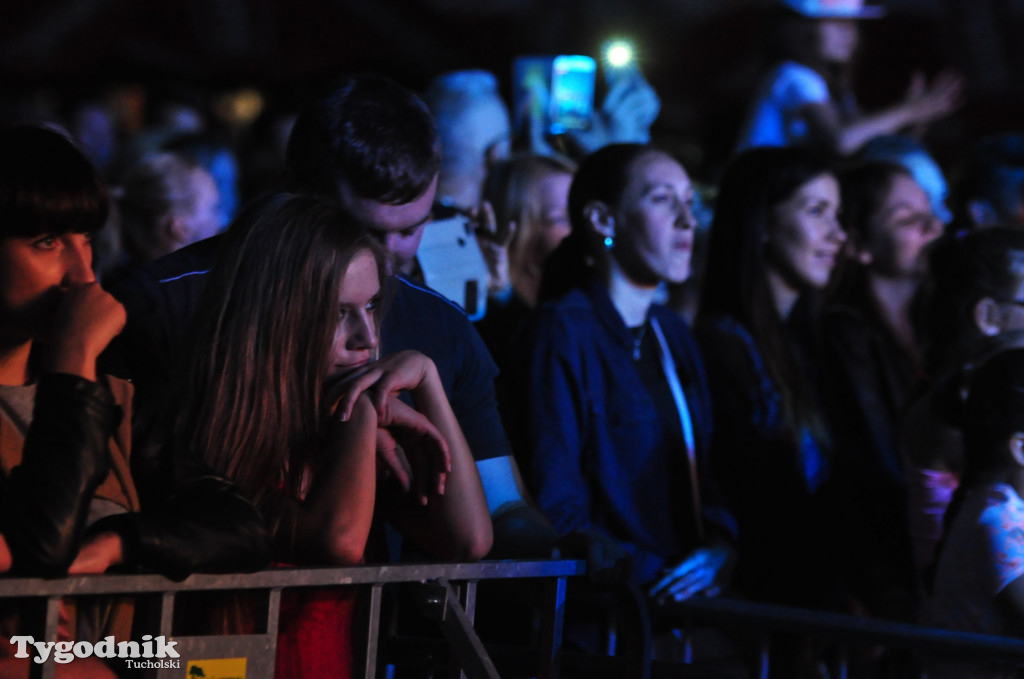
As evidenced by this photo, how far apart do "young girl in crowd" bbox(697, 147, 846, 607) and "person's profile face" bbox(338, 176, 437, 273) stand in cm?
152

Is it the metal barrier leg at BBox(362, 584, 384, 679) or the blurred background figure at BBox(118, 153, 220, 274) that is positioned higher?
the blurred background figure at BBox(118, 153, 220, 274)

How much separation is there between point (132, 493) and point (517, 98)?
3.87 m

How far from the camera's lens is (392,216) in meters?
3.10

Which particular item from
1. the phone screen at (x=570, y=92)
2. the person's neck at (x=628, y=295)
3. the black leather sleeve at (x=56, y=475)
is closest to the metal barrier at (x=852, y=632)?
the person's neck at (x=628, y=295)

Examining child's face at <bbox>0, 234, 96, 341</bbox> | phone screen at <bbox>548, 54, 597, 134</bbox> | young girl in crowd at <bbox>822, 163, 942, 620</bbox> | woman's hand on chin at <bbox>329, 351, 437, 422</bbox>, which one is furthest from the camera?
phone screen at <bbox>548, 54, 597, 134</bbox>

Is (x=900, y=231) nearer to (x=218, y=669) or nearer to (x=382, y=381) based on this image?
(x=382, y=381)

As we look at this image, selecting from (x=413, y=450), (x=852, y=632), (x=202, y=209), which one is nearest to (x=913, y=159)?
(x=202, y=209)

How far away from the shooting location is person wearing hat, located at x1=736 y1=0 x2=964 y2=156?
6383mm

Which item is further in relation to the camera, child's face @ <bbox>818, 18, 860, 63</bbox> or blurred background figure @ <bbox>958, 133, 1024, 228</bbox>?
child's face @ <bbox>818, 18, 860, 63</bbox>

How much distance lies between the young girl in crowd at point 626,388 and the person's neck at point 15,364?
1577 mm

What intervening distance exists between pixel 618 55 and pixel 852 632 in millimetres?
3641

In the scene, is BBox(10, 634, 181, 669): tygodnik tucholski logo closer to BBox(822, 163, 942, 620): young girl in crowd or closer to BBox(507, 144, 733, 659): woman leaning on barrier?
BBox(507, 144, 733, 659): woman leaning on barrier

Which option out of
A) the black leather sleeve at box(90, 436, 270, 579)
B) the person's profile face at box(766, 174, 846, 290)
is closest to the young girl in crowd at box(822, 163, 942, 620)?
A: the person's profile face at box(766, 174, 846, 290)

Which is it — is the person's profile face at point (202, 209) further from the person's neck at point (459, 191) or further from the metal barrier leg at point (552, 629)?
the metal barrier leg at point (552, 629)
